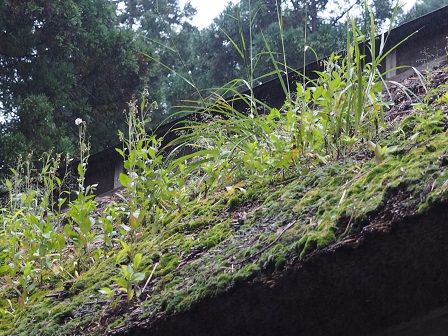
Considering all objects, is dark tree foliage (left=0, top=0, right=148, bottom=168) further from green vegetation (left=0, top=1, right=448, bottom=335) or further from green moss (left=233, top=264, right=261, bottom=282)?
green moss (left=233, top=264, right=261, bottom=282)

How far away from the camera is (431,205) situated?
958 mm

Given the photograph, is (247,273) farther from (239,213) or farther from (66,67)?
(66,67)

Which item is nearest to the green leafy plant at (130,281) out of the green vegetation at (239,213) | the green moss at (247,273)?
the green vegetation at (239,213)

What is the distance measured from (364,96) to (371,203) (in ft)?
3.10

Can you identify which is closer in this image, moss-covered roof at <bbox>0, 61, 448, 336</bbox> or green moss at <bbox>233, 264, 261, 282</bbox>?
moss-covered roof at <bbox>0, 61, 448, 336</bbox>

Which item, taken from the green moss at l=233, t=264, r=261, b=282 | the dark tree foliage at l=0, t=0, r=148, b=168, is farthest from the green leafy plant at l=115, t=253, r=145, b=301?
the dark tree foliage at l=0, t=0, r=148, b=168

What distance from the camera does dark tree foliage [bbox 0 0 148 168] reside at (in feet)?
36.4

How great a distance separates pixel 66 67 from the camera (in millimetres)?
11492

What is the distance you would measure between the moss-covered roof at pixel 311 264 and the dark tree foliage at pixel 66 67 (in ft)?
30.0

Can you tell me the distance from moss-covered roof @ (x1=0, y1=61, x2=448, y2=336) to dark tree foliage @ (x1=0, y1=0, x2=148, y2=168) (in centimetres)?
913

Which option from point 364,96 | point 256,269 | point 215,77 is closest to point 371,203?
point 256,269

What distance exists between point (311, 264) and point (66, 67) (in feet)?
36.0

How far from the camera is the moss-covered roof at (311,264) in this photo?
1.01m

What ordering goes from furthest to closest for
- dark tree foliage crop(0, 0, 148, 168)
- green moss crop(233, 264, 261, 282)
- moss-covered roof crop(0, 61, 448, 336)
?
dark tree foliage crop(0, 0, 148, 168), green moss crop(233, 264, 261, 282), moss-covered roof crop(0, 61, 448, 336)
